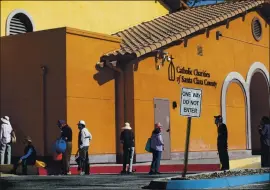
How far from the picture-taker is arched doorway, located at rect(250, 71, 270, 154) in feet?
82.9

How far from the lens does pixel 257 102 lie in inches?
1017

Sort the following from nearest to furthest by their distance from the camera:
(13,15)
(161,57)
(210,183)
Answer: (210,183) → (161,57) → (13,15)

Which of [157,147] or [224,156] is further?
[157,147]

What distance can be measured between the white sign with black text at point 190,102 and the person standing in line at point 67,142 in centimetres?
482

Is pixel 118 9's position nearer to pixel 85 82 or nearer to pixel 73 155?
pixel 85 82

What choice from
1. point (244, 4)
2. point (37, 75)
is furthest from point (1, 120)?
point (244, 4)

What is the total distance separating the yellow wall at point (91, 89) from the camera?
1669 centimetres

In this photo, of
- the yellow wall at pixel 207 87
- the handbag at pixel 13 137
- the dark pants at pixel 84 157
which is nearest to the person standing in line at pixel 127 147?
the dark pants at pixel 84 157

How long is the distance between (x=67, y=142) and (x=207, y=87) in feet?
27.0

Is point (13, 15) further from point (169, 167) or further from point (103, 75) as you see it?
point (169, 167)

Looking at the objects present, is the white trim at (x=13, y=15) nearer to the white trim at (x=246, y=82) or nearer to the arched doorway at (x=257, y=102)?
the white trim at (x=246, y=82)

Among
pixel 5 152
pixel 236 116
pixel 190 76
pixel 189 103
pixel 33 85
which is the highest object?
pixel 190 76

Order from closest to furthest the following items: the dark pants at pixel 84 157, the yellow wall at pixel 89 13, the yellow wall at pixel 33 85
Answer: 1. the dark pants at pixel 84 157
2. the yellow wall at pixel 33 85
3. the yellow wall at pixel 89 13

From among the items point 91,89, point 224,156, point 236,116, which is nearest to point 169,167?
point 224,156
